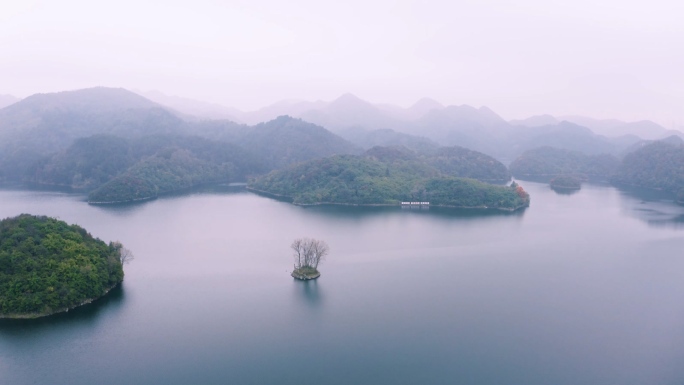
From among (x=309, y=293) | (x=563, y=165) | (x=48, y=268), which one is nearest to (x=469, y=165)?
(x=563, y=165)

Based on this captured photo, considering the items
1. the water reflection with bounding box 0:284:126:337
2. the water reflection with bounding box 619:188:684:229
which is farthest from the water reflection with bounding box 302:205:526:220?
the water reflection with bounding box 0:284:126:337

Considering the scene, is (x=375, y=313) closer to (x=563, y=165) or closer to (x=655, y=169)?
(x=655, y=169)

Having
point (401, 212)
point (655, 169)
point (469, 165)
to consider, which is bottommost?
point (401, 212)

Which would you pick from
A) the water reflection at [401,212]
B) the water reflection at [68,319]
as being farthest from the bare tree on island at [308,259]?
the water reflection at [401,212]

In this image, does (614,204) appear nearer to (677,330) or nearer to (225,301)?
(677,330)

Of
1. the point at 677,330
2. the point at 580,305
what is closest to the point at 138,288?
the point at 580,305

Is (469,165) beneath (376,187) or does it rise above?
above

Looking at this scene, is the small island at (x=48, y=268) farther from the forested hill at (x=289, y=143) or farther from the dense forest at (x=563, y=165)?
the dense forest at (x=563, y=165)
